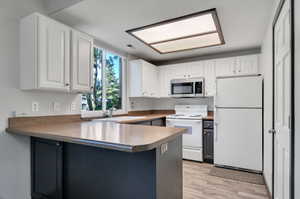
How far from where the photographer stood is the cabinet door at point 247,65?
3322 millimetres

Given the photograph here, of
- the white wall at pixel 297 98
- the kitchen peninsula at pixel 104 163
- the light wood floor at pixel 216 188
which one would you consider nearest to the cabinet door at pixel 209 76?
the light wood floor at pixel 216 188

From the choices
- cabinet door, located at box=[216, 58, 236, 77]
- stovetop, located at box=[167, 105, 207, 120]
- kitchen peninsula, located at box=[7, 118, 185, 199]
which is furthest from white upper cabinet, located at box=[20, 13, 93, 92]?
cabinet door, located at box=[216, 58, 236, 77]

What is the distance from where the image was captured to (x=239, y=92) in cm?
292

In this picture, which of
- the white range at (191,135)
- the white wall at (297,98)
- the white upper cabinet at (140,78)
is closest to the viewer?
the white wall at (297,98)

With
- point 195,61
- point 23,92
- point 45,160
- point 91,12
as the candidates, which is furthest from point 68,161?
point 195,61

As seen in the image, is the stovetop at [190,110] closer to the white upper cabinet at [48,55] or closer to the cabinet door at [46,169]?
the white upper cabinet at [48,55]

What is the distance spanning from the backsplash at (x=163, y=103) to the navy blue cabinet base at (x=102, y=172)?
6.90ft

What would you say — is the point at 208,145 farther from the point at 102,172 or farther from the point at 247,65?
the point at 102,172

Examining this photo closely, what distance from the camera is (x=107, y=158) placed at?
149cm

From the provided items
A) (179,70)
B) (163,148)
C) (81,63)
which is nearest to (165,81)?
(179,70)

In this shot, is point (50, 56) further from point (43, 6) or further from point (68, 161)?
point (68, 161)

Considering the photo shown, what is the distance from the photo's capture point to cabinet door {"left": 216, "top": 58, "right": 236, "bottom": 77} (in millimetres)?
3506

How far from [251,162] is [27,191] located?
10.7 feet

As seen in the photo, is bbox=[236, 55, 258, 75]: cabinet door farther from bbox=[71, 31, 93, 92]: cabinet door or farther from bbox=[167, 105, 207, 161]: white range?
bbox=[71, 31, 93, 92]: cabinet door
